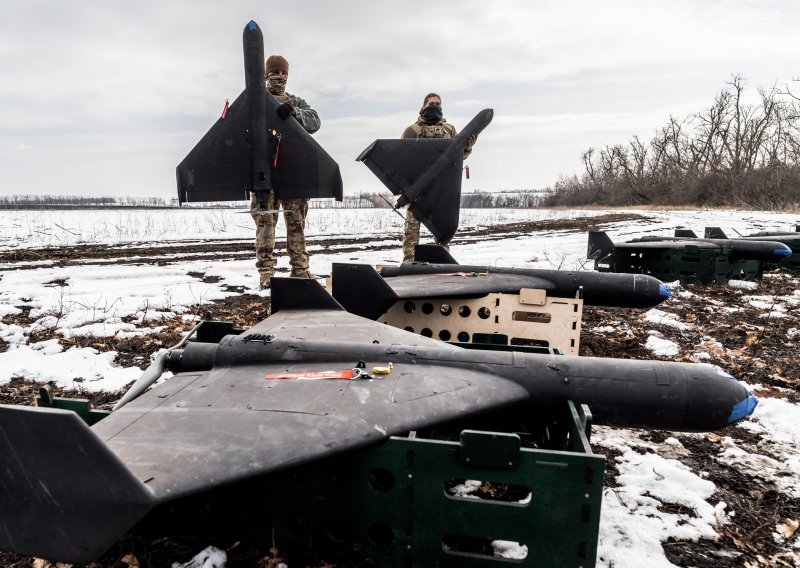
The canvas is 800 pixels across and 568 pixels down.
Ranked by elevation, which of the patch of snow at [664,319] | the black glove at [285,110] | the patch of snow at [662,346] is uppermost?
the black glove at [285,110]

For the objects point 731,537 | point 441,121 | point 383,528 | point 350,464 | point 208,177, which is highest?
point 441,121

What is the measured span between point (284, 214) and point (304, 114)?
182cm

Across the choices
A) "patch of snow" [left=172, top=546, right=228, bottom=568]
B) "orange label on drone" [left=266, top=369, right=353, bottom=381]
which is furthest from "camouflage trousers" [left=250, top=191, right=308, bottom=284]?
"patch of snow" [left=172, top=546, right=228, bottom=568]

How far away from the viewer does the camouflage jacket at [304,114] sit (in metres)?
8.35

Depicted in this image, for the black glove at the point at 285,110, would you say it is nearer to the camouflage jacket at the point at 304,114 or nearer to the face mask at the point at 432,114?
the camouflage jacket at the point at 304,114

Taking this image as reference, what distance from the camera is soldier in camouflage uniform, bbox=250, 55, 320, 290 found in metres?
7.97

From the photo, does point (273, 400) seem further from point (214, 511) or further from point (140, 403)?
point (140, 403)

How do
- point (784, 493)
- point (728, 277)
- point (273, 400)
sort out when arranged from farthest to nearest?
1. point (728, 277)
2. point (784, 493)
3. point (273, 400)

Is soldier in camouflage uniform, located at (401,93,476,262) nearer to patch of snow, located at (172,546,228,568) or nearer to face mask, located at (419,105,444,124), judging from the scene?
face mask, located at (419,105,444,124)

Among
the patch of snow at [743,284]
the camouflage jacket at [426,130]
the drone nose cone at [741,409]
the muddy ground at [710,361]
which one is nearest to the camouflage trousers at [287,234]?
the muddy ground at [710,361]

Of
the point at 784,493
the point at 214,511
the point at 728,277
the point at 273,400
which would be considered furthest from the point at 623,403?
the point at 728,277

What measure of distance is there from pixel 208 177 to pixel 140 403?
543 centimetres

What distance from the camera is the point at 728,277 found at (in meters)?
10.3

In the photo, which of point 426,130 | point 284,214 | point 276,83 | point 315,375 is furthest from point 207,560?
point 426,130
